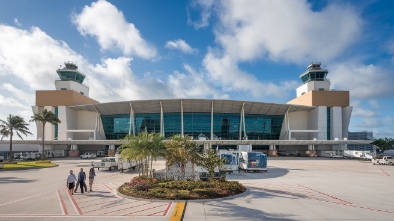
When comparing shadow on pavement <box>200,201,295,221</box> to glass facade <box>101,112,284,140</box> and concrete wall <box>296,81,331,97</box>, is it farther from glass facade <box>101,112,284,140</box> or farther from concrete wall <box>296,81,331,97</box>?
concrete wall <box>296,81,331,97</box>

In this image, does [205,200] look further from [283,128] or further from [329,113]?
[329,113]

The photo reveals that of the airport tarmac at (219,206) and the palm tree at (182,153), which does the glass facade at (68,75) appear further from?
the palm tree at (182,153)

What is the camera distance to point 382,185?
23312mm

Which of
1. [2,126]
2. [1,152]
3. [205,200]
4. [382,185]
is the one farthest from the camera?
[1,152]

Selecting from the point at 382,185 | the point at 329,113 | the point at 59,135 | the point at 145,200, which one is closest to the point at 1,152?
the point at 59,135

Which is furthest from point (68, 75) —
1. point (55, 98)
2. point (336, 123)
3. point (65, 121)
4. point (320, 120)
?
point (336, 123)

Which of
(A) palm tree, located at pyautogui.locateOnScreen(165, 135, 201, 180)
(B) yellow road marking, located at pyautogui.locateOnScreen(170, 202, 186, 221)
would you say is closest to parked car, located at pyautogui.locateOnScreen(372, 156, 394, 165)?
(A) palm tree, located at pyautogui.locateOnScreen(165, 135, 201, 180)

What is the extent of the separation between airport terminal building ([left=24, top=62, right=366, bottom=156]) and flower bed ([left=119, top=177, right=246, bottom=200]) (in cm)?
5451

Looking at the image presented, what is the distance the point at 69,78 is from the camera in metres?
88.6

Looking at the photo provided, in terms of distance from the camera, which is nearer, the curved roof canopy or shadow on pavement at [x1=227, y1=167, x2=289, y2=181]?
Result: shadow on pavement at [x1=227, y1=167, x2=289, y2=181]

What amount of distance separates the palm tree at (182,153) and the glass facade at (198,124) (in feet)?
176

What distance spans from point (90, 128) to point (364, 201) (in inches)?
3202

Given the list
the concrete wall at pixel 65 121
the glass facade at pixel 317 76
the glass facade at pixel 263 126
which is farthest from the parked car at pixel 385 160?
the concrete wall at pixel 65 121

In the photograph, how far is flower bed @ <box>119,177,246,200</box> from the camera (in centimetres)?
1655
